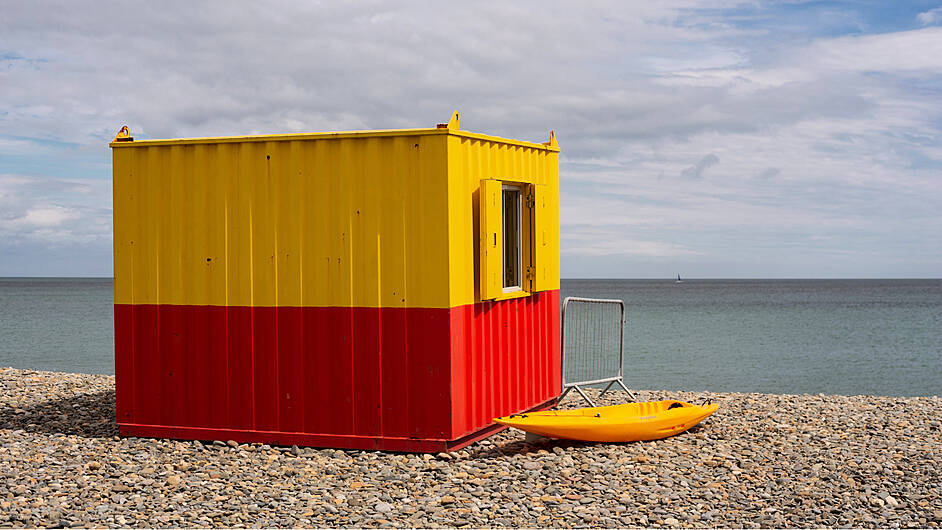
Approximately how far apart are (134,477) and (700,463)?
5166 millimetres

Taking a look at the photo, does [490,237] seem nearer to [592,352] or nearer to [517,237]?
[517,237]

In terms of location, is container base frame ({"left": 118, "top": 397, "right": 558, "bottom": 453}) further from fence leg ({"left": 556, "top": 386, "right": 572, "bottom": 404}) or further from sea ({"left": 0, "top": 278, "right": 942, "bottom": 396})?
sea ({"left": 0, "top": 278, "right": 942, "bottom": 396})

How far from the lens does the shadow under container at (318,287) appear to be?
362 inches

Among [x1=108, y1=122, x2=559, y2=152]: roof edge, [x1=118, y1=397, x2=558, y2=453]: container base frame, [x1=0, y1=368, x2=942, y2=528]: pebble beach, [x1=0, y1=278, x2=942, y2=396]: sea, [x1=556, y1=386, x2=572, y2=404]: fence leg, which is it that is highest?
[x1=108, y1=122, x2=559, y2=152]: roof edge

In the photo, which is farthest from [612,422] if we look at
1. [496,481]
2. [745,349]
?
[745,349]

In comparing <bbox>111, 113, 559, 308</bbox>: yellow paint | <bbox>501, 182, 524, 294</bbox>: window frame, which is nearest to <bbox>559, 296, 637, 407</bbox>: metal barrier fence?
<bbox>501, 182, 524, 294</bbox>: window frame

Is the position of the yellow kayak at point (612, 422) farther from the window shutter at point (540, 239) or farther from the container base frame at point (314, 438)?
the window shutter at point (540, 239)

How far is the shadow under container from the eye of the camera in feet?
30.1

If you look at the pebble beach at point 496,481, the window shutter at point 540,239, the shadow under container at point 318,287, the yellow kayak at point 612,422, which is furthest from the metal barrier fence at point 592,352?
the shadow under container at point 318,287

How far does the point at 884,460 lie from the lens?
9.39 m

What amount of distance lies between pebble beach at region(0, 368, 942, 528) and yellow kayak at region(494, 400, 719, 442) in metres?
0.13

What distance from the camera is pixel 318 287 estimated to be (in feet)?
31.2

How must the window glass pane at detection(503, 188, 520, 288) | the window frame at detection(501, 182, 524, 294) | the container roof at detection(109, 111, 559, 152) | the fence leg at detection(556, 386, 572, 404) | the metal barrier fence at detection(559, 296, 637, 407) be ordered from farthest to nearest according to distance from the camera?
the metal barrier fence at detection(559, 296, 637, 407) → the fence leg at detection(556, 386, 572, 404) → the window glass pane at detection(503, 188, 520, 288) → the window frame at detection(501, 182, 524, 294) → the container roof at detection(109, 111, 559, 152)

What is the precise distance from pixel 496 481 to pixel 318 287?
2621mm
